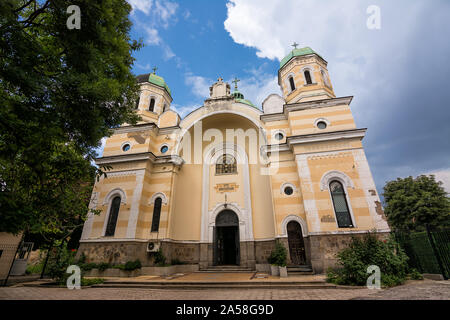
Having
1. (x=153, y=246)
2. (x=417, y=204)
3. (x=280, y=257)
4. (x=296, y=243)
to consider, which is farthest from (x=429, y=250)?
(x=417, y=204)

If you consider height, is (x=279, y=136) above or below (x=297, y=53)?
below

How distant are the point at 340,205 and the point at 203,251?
30.8 ft

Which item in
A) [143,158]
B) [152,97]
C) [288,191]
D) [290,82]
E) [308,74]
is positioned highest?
[152,97]

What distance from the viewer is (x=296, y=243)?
39.2 ft

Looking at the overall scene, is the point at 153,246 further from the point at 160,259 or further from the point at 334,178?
the point at 334,178

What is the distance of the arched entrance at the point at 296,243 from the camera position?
11.6 meters

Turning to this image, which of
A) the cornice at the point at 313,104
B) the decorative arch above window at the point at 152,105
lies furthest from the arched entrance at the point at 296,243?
the decorative arch above window at the point at 152,105

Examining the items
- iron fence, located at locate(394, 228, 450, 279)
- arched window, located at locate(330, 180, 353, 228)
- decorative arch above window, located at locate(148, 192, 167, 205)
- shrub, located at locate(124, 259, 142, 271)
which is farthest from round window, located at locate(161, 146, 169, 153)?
iron fence, located at locate(394, 228, 450, 279)

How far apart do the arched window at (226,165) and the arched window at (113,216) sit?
24.9 feet

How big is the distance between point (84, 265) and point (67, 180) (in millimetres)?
7568

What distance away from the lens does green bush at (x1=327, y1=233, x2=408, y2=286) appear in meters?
7.64

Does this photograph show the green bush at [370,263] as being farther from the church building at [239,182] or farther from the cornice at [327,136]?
the cornice at [327,136]
